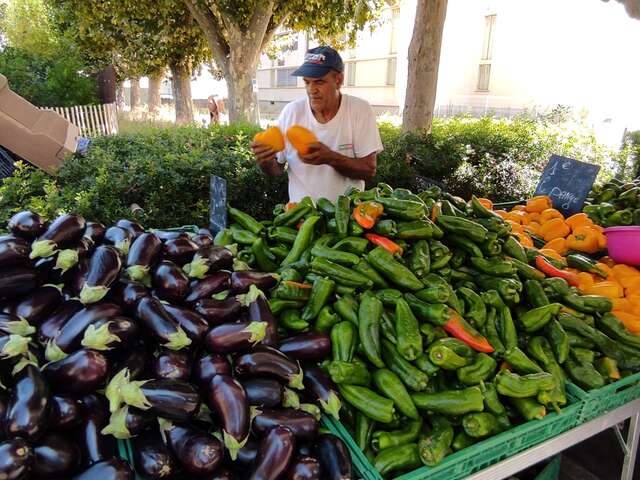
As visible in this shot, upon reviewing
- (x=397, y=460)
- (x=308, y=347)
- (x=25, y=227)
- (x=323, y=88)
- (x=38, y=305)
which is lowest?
(x=397, y=460)

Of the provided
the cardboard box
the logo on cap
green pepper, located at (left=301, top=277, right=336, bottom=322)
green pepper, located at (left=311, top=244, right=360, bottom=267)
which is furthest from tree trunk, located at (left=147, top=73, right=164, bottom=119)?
green pepper, located at (left=301, top=277, right=336, bottom=322)

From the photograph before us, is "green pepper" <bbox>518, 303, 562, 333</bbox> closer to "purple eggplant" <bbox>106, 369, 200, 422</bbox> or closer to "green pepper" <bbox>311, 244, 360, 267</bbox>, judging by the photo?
"green pepper" <bbox>311, 244, 360, 267</bbox>

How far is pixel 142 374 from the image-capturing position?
62.3 inches

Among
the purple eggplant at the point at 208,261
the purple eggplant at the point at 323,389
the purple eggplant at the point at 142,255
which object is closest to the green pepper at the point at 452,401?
the purple eggplant at the point at 323,389

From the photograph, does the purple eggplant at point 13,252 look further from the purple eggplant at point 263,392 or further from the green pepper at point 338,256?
the green pepper at point 338,256

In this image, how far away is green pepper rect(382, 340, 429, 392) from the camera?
74.0 inches

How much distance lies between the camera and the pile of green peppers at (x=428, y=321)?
1.85 meters

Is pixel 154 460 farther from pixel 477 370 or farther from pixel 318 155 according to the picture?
pixel 318 155

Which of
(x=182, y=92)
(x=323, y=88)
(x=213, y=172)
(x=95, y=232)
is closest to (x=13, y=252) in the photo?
(x=95, y=232)

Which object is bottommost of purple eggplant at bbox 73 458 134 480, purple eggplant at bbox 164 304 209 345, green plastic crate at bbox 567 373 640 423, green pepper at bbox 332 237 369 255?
green plastic crate at bbox 567 373 640 423

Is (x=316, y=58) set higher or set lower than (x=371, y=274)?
higher

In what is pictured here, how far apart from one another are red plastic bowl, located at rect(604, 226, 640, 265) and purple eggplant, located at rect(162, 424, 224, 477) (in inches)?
116

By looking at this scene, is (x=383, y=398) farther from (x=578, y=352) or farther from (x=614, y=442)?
(x=614, y=442)

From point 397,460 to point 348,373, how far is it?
1.21 ft
